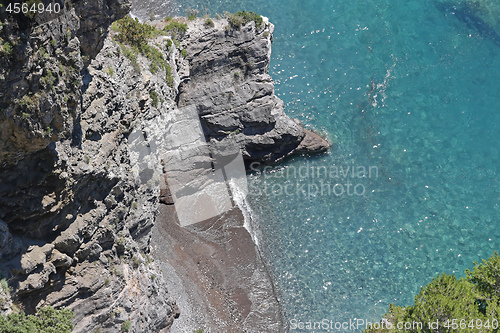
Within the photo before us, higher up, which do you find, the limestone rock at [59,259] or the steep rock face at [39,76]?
the steep rock face at [39,76]

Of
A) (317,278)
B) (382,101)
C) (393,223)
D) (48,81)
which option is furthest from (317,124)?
(48,81)

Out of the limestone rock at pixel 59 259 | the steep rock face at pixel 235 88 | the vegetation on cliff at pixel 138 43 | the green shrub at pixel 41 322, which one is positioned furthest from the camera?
the steep rock face at pixel 235 88

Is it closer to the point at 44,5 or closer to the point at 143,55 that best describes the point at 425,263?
the point at 143,55

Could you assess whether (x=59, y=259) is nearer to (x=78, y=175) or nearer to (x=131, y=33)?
(x=78, y=175)

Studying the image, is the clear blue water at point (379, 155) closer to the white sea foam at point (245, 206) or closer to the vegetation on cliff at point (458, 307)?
the white sea foam at point (245, 206)

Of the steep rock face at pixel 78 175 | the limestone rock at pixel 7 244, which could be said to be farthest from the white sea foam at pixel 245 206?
the limestone rock at pixel 7 244

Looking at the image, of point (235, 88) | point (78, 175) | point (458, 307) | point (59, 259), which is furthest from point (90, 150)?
point (458, 307)
